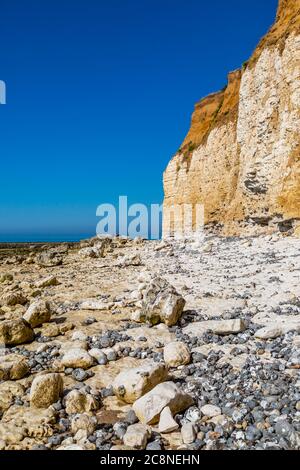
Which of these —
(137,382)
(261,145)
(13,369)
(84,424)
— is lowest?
(84,424)

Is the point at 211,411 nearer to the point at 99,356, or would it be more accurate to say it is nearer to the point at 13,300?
the point at 99,356

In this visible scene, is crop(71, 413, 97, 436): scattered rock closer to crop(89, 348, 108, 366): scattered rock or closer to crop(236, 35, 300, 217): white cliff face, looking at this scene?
crop(89, 348, 108, 366): scattered rock

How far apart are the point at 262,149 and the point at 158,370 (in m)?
21.3

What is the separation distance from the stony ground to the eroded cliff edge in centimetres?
1246

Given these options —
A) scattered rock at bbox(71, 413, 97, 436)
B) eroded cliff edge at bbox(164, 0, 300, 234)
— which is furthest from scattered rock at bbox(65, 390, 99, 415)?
eroded cliff edge at bbox(164, 0, 300, 234)

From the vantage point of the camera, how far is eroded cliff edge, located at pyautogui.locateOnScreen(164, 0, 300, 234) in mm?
21203

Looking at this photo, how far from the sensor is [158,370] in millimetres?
5172

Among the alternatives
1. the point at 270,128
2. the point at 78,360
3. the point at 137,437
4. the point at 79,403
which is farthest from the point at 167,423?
the point at 270,128

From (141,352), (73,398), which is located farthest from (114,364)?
(73,398)

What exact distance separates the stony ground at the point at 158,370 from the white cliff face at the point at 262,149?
39.6ft

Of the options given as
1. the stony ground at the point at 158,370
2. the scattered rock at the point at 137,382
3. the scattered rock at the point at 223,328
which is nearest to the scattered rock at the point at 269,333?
the stony ground at the point at 158,370

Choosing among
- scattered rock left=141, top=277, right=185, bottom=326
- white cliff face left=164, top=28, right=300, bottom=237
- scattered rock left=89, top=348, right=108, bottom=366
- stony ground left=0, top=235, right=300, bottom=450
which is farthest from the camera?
white cliff face left=164, top=28, right=300, bottom=237

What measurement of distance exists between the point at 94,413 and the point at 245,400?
75.7 inches

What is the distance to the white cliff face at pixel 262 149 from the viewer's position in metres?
21.1
